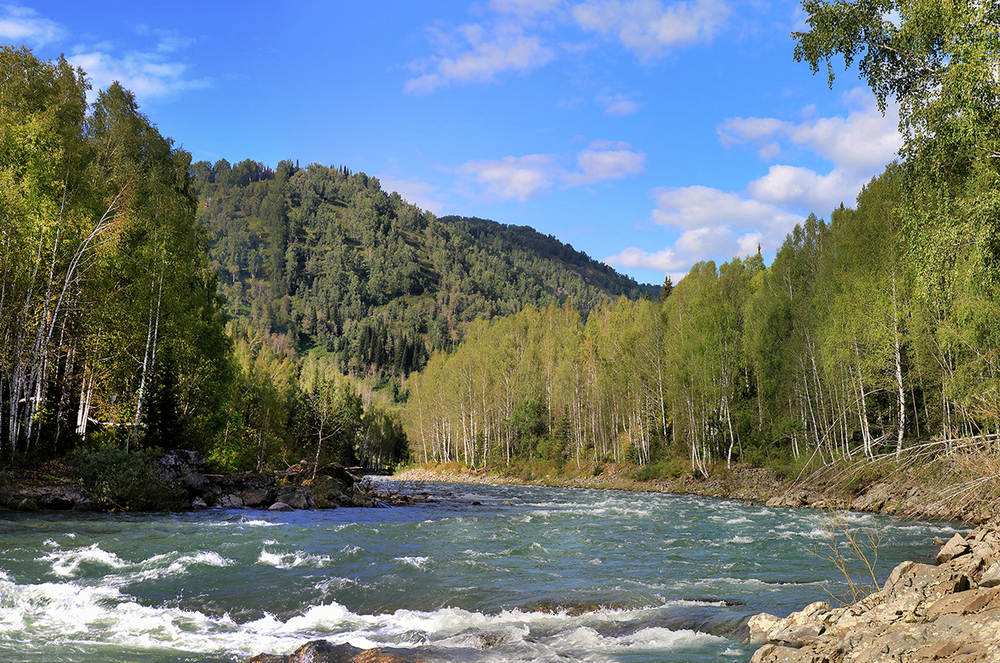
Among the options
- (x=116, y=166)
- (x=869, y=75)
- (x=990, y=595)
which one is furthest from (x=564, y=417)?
(x=990, y=595)

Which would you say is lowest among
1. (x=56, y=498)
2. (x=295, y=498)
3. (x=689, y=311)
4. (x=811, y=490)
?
(x=811, y=490)

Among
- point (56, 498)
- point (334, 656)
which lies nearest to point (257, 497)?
point (56, 498)

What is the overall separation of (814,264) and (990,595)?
4160 centimetres

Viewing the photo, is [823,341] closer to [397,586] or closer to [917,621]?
[397,586]

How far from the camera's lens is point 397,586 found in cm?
1258

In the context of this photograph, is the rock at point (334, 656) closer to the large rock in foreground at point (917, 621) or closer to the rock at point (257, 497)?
the large rock in foreground at point (917, 621)

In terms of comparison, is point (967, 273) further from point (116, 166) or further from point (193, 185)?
point (193, 185)

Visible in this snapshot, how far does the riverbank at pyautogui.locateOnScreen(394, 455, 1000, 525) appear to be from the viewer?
44.0 feet

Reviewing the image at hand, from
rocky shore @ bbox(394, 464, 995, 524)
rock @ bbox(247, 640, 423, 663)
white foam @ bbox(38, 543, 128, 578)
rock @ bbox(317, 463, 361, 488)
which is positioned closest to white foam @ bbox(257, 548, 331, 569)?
white foam @ bbox(38, 543, 128, 578)

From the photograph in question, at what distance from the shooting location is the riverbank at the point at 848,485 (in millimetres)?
13406

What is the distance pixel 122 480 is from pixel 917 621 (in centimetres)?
2378

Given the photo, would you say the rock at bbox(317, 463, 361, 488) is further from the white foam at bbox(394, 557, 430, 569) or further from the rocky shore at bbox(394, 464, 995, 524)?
the white foam at bbox(394, 557, 430, 569)

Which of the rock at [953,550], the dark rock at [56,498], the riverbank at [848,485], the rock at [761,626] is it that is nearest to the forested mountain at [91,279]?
the dark rock at [56,498]

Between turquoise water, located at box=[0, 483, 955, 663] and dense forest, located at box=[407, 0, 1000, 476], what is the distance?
4.39 m
